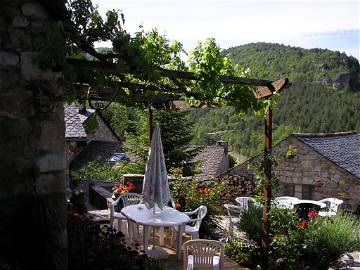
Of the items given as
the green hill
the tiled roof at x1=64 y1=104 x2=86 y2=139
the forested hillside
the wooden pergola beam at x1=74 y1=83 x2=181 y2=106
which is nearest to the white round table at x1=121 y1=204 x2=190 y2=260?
the wooden pergola beam at x1=74 y1=83 x2=181 y2=106

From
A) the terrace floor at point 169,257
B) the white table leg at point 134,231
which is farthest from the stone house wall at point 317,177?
the white table leg at point 134,231

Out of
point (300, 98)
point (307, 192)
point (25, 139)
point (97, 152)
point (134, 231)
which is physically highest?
point (300, 98)

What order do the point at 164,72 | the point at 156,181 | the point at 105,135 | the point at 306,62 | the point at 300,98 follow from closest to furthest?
the point at 164,72, the point at 156,181, the point at 105,135, the point at 300,98, the point at 306,62

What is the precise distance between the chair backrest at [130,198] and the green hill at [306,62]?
131 ft

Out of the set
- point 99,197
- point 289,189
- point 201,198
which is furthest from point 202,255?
point 289,189

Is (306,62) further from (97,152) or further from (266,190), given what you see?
(266,190)

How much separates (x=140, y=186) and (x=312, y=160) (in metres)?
6.09

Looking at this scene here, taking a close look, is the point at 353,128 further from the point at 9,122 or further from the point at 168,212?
the point at 9,122

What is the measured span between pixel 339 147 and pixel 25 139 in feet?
45.7

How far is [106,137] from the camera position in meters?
28.5

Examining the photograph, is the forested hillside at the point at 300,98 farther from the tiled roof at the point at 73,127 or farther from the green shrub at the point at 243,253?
the green shrub at the point at 243,253

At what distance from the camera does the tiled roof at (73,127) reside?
10595 millimetres

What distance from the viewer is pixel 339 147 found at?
15.7 metres

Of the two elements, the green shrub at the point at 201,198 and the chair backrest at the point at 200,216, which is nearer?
the chair backrest at the point at 200,216
